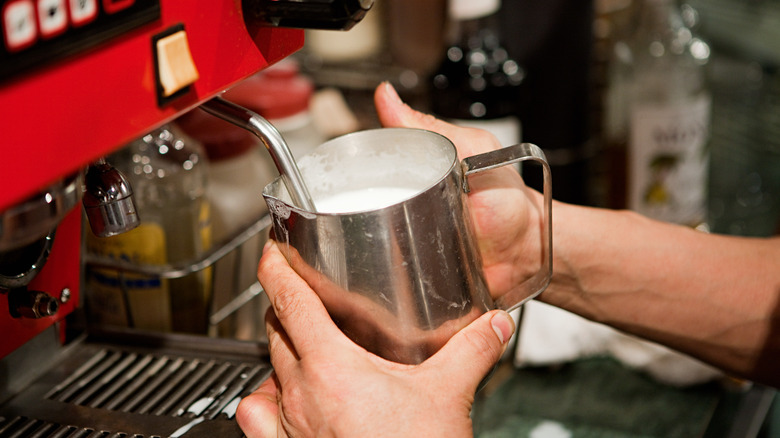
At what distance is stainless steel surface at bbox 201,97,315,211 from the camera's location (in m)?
0.50

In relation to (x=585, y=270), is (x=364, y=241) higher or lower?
higher

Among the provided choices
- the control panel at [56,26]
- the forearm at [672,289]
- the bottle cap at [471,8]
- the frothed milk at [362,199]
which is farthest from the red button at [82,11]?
the bottle cap at [471,8]

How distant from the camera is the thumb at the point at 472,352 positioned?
1.65 ft

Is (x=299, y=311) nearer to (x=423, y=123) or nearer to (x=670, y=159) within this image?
(x=423, y=123)

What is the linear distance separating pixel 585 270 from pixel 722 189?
0.70 metres

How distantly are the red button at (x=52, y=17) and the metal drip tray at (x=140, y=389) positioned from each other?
33 cm

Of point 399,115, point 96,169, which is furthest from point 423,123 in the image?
point 96,169

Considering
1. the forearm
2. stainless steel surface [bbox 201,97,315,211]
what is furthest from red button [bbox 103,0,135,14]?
the forearm

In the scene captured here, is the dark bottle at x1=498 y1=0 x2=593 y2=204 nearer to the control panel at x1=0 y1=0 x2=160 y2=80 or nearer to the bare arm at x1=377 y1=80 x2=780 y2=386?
the bare arm at x1=377 y1=80 x2=780 y2=386

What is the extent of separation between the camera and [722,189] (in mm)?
1324

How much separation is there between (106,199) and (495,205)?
1.22ft

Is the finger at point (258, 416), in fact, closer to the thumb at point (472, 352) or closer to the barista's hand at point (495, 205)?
the thumb at point (472, 352)

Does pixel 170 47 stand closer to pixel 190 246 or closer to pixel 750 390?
pixel 190 246

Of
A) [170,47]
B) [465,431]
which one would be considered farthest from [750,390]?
[170,47]
